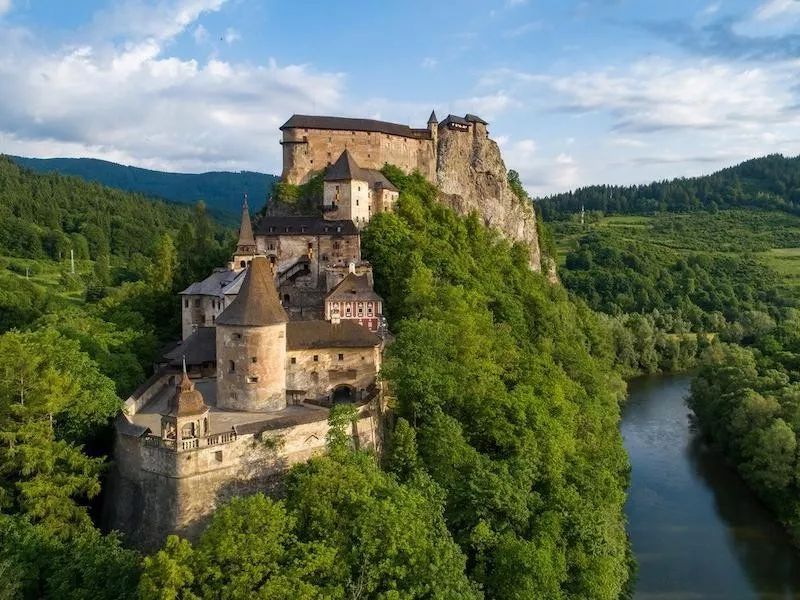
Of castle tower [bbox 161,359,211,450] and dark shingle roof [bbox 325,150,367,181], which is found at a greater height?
dark shingle roof [bbox 325,150,367,181]

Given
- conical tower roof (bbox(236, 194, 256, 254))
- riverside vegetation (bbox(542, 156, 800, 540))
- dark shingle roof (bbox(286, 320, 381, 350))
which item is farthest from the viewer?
conical tower roof (bbox(236, 194, 256, 254))

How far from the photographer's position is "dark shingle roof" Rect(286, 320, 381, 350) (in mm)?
38062

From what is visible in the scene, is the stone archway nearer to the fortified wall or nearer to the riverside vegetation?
the riverside vegetation

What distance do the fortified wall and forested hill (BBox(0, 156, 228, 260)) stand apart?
176ft

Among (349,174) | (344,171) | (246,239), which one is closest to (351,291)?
(246,239)

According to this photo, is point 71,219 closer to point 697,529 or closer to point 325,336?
point 325,336

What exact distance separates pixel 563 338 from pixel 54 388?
4245 centimetres

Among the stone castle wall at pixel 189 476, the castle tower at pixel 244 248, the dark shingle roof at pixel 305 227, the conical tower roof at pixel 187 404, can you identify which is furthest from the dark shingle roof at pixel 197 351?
the dark shingle roof at pixel 305 227

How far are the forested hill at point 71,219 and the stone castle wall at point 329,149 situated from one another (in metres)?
53.4

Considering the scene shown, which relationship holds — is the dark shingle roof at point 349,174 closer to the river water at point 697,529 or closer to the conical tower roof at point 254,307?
the conical tower roof at point 254,307

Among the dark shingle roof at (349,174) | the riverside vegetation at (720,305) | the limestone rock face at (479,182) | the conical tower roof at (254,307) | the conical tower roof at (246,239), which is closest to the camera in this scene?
the conical tower roof at (254,307)

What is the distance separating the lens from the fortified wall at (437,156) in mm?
67438

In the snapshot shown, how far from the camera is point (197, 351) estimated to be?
40.9 metres

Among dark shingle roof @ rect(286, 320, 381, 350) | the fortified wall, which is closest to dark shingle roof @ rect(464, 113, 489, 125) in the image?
the fortified wall
